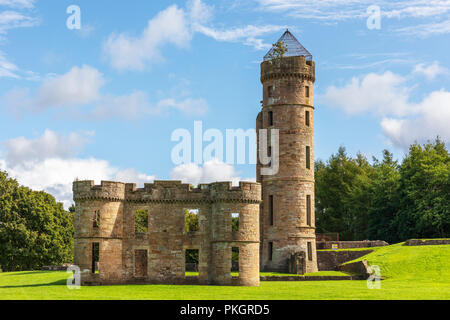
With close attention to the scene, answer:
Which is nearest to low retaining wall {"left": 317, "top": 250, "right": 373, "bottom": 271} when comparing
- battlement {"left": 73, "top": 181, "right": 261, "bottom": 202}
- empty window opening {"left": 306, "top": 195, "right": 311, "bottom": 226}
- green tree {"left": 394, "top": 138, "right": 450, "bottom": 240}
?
empty window opening {"left": 306, "top": 195, "right": 311, "bottom": 226}

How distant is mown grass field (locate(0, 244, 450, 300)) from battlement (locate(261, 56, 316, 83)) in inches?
692

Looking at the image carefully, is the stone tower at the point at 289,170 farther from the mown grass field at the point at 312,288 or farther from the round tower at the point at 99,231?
the round tower at the point at 99,231

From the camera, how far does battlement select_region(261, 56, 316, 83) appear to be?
54656 millimetres

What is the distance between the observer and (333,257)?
184 ft

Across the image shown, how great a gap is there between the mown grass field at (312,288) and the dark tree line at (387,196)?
10.8 m

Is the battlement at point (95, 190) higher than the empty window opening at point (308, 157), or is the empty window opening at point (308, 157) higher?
the empty window opening at point (308, 157)

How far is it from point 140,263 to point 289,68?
75.1 feet

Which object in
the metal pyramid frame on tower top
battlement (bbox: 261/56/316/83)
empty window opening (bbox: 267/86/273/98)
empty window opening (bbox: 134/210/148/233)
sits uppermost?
the metal pyramid frame on tower top

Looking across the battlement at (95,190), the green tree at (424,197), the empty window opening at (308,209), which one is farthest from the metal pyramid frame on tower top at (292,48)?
the battlement at (95,190)

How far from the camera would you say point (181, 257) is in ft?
137

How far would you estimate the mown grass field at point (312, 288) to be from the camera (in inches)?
1181

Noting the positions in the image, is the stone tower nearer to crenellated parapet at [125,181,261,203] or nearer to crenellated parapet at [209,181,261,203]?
crenellated parapet at [125,181,261,203]
